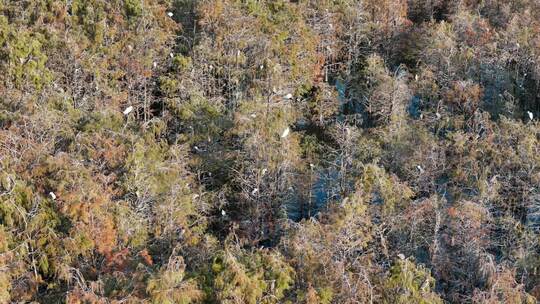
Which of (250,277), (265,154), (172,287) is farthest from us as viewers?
(265,154)

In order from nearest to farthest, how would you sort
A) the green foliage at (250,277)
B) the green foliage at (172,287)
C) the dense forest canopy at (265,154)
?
the green foliage at (172,287)
the green foliage at (250,277)
the dense forest canopy at (265,154)

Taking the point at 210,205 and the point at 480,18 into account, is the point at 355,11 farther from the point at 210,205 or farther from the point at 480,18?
the point at 210,205

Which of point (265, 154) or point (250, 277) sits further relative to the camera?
point (265, 154)

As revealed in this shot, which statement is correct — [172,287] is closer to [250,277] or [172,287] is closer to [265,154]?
[250,277]

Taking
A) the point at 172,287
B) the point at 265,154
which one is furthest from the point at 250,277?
the point at 265,154

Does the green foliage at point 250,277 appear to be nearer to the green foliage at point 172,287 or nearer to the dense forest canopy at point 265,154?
the dense forest canopy at point 265,154

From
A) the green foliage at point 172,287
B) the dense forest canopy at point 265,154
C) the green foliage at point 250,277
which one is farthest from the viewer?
the dense forest canopy at point 265,154

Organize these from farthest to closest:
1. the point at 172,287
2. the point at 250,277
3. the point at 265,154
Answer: the point at 265,154 < the point at 250,277 < the point at 172,287

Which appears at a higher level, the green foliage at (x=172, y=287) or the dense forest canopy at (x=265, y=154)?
the green foliage at (x=172, y=287)

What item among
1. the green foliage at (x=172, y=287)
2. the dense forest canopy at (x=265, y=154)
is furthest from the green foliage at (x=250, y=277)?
the green foliage at (x=172, y=287)
